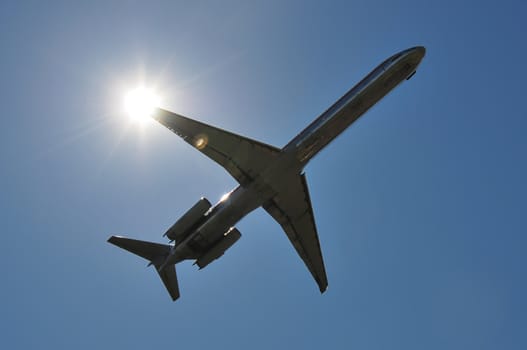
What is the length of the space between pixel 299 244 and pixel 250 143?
9.94 m

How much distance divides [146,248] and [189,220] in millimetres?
4858

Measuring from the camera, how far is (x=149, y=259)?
107ft

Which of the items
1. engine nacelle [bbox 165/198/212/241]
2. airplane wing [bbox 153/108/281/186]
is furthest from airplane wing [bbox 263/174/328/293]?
engine nacelle [bbox 165/198/212/241]

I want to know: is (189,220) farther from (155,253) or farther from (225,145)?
(225,145)

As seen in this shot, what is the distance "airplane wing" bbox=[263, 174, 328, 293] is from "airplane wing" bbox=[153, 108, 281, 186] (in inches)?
107

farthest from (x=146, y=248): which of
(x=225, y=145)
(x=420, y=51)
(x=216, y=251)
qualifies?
(x=420, y=51)

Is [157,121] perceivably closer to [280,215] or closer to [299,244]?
[280,215]

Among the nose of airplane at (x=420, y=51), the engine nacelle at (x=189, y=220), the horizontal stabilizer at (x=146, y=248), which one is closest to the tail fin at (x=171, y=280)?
the horizontal stabilizer at (x=146, y=248)

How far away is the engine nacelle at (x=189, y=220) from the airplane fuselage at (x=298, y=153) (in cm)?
36

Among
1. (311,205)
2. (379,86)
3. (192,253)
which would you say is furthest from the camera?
(311,205)

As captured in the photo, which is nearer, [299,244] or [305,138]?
[305,138]

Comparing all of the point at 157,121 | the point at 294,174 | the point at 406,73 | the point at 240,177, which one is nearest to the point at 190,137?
the point at 157,121

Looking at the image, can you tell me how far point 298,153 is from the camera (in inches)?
1142

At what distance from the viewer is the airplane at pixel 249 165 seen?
28.7m
